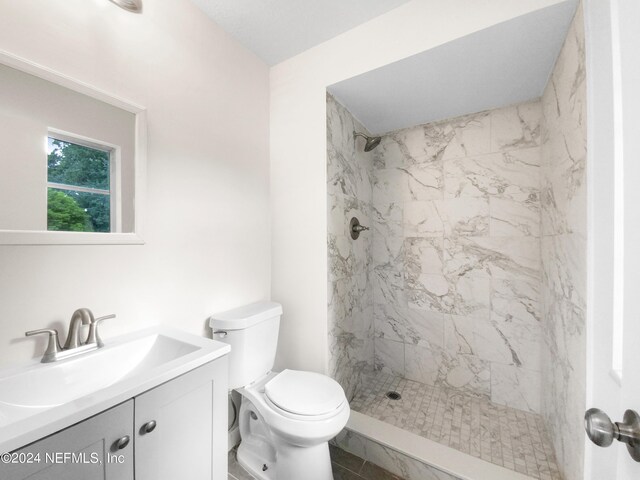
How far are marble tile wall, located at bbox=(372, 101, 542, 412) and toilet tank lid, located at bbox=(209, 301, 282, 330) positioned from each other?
112 centimetres

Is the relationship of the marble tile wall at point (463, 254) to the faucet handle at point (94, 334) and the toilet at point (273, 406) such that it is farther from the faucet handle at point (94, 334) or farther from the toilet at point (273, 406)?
the faucet handle at point (94, 334)

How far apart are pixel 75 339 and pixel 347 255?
4.81 ft

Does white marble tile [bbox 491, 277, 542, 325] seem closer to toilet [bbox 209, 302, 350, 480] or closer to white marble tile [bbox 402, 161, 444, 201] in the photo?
white marble tile [bbox 402, 161, 444, 201]

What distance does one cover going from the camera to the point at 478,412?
1.79 m

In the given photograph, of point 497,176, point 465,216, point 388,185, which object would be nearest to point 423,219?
point 465,216

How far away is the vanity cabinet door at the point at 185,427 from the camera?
77 centimetres

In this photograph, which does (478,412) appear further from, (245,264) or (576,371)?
(245,264)

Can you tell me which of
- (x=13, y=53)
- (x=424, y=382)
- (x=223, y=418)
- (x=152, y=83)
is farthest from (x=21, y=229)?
(x=424, y=382)

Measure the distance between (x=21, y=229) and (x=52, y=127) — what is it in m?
0.38

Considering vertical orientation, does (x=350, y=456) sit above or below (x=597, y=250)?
below

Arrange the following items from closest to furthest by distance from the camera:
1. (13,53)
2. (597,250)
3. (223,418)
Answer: (597,250), (13,53), (223,418)

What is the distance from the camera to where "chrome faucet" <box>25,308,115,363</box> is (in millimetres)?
863

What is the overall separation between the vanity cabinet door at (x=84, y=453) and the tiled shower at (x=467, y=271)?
1.13 m

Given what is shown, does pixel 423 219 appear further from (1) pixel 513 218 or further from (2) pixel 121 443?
(2) pixel 121 443
